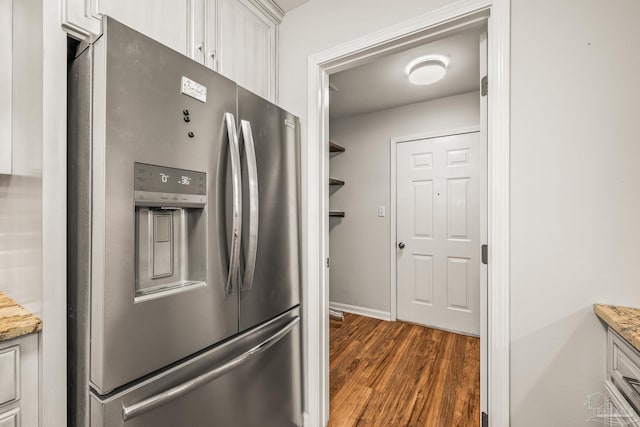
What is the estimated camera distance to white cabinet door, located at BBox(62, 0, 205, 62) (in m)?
0.88

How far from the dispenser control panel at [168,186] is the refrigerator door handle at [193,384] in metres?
0.62

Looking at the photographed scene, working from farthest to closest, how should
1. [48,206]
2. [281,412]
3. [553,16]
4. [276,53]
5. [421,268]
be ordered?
[421,268] → [276,53] → [281,412] → [553,16] → [48,206]

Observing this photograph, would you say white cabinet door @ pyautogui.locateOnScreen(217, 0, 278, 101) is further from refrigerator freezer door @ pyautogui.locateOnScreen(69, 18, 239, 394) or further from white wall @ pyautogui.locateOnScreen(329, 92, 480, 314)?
white wall @ pyautogui.locateOnScreen(329, 92, 480, 314)

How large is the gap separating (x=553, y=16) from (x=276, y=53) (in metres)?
1.37

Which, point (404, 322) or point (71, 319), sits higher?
point (71, 319)

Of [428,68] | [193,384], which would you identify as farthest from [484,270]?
[428,68]

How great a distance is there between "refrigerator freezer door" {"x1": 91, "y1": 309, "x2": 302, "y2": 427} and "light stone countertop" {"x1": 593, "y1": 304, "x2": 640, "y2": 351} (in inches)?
48.6

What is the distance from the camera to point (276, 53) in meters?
1.72

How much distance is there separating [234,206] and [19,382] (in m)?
0.79

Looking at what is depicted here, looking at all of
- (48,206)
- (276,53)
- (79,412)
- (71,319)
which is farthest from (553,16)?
(79,412)

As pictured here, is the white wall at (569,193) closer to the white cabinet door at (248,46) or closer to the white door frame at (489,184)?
the white door frame at (489,184)

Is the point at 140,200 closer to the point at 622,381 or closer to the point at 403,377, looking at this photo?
the point at 622,381

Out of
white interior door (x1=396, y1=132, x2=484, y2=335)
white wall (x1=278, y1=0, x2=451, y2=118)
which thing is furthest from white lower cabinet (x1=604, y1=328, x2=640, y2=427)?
white interior door (x1=396, y1=132, x2=484, y2=335)

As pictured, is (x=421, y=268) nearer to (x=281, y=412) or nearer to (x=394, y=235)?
(x=394, y=235)
